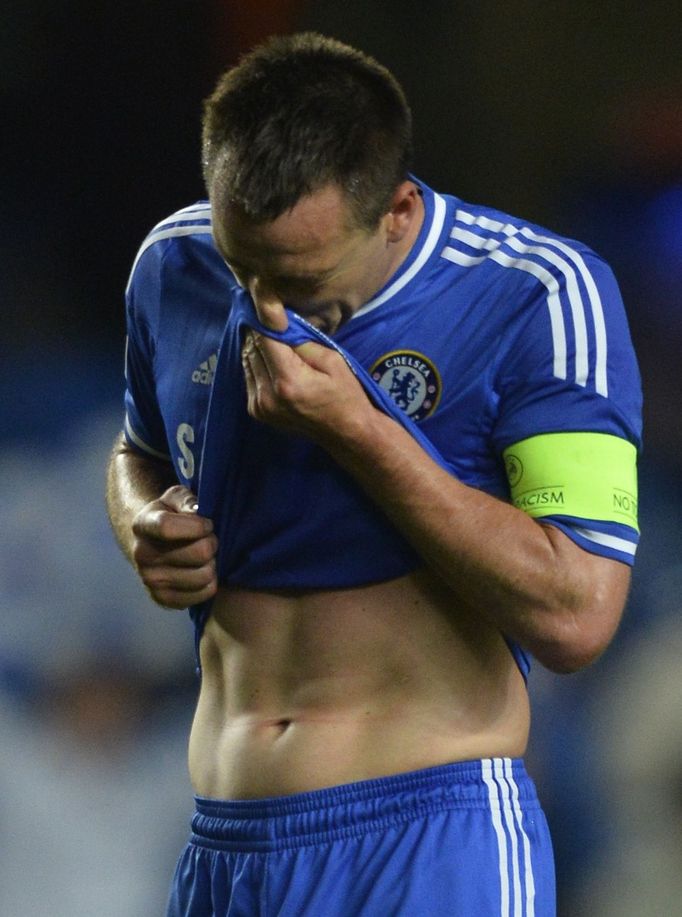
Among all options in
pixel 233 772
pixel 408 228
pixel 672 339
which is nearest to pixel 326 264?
pixel 408 228

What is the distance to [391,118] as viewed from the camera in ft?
4.67

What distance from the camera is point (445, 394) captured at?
1.43 m

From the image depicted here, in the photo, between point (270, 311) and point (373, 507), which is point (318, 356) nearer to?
point (270, 311)

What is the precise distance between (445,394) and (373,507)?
13 cm

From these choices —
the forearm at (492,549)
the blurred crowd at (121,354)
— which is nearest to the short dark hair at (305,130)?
the forearm at (492,549)

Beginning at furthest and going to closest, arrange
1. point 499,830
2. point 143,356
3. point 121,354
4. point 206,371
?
1. point 121,354
2. point 143,356
3. point 206,371
4. point 499,830

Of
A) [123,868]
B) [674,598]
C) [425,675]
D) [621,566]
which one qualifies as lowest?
[123,868]

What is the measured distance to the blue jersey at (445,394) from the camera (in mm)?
1379

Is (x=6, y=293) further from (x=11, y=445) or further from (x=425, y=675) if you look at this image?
(x=425, y=675)

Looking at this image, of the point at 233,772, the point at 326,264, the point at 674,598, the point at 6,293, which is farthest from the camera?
the point at 6,293

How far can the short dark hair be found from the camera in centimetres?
134

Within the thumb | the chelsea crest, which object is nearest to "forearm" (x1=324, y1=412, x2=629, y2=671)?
the chelsea crest

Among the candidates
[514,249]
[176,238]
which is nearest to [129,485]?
[176,238]

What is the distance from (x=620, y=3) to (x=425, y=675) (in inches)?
67.3
